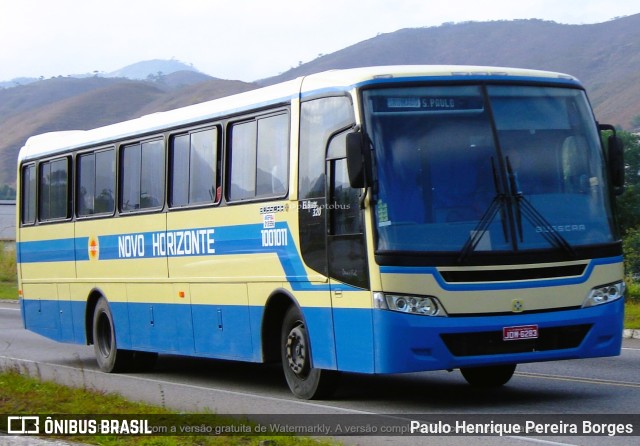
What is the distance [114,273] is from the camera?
1717cm

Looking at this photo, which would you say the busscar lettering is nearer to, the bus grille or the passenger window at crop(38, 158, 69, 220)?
the bus grille

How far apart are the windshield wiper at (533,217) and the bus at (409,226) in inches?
0.8

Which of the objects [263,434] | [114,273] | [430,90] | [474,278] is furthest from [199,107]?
[263,434]

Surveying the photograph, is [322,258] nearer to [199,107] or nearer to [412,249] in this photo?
[412,249]

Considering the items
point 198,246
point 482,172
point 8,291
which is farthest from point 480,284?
point 8,291

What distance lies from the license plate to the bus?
0.01m

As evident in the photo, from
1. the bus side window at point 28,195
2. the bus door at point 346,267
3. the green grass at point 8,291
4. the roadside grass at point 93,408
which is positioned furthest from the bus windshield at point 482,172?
the green grass at point 8,291

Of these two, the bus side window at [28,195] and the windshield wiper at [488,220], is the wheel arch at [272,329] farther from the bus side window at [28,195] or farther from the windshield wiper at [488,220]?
the bus side window at [28,195]

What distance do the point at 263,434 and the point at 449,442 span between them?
137 centimetres

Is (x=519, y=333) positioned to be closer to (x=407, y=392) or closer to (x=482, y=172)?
(x=482, y=172)

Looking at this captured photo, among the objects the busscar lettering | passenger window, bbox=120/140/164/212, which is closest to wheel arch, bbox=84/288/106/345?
passenger window, bbox=120/140/164/212

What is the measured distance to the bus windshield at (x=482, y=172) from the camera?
440 inches

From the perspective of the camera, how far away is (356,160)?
36.4ft

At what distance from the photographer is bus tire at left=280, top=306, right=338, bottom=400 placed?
12.3m
